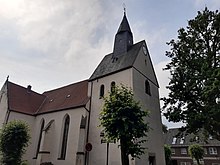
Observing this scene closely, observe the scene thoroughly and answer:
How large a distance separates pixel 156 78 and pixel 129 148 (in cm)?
1318

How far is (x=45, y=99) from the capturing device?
2927 cm

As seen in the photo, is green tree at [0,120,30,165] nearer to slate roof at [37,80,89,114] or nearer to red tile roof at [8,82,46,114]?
slate roof at [37,80,89,114]

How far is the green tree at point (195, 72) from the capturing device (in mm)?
14273

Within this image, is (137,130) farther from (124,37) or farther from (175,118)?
(124,37)

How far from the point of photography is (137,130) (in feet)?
38.9

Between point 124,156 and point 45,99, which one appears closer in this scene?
point 124,156

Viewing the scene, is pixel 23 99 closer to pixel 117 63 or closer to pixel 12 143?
pixel 12 143

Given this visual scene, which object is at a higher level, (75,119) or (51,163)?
(75,119)

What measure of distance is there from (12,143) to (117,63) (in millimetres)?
13207

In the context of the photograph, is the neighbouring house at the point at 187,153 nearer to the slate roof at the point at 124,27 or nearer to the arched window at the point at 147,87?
the arched window at the point at 147,87

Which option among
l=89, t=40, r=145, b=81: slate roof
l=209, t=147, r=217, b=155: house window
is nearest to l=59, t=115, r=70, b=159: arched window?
l=89, t=40, r=145, b=81: slate roof

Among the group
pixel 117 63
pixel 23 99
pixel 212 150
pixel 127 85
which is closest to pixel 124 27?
pixel 117 63

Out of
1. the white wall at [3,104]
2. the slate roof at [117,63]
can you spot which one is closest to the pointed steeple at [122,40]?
the slate roof at [117,63]

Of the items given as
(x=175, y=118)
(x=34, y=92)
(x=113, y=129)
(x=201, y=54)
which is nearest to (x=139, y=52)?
(x=201, y=54)
